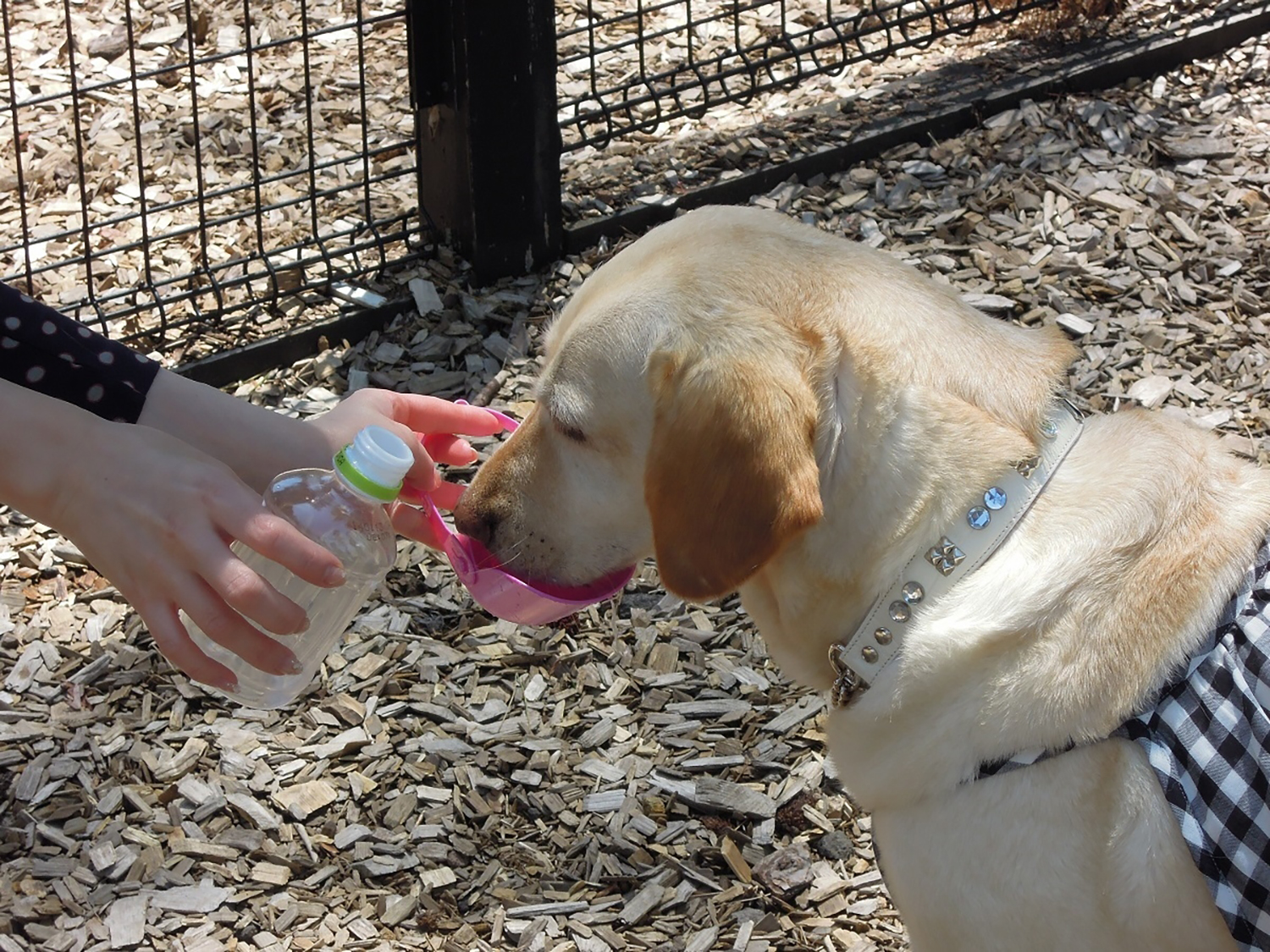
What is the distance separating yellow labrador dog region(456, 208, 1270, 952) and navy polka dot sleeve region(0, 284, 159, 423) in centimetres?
110

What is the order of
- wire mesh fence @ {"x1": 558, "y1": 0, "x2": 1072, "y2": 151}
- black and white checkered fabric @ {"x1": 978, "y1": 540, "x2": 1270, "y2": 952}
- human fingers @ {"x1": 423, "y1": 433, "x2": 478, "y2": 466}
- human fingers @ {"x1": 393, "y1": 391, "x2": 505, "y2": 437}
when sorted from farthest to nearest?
wire mesh fence @ {"x1": 558, "y1": 0, "x2": 1072, "y2": 151} → human fingers @ {"x1": 423, "y1": 433, "x2": 478, "y2": 466} → human fingers @ {"x1": 393, "y1": 391, "x2": 505, "y2": 437} → black and white checkered fabric @ {"x1": 978, "y1": 540, "x2": 1270, "y2": 952}

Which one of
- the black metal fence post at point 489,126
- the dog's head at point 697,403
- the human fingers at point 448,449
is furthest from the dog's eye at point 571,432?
the black metal fence post at point 489,126

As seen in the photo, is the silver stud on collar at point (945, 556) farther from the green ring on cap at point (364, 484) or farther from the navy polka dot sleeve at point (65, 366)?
the navy polka dot sleeve at point (65, 366)

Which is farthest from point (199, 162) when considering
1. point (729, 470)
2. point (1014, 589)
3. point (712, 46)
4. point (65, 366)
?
point (1014, 589)

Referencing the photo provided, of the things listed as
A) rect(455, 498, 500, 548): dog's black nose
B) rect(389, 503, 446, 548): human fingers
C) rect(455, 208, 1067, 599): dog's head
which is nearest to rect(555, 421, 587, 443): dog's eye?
rect(455, 208, 1067, 599): dog's head

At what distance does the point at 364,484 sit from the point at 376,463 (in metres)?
0.04

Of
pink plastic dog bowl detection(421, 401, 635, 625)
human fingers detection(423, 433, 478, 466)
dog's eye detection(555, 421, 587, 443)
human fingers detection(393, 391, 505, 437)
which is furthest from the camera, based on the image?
human fingers detection(423, 433, 478, 466)

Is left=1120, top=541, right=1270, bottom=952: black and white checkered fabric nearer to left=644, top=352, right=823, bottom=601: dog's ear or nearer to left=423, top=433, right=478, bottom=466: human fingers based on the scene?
left=644, top=352, right=823, bottom=601: dog's ear

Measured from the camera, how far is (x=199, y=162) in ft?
16.0

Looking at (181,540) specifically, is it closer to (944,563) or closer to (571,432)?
(571,432)

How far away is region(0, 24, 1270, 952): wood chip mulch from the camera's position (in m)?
3.23

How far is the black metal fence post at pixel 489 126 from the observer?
4.95 m

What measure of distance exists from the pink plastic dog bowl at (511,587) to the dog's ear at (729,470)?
0.38 m

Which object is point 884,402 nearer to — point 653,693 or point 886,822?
point 886,822
